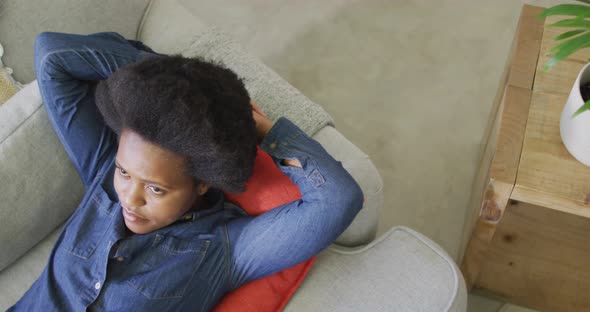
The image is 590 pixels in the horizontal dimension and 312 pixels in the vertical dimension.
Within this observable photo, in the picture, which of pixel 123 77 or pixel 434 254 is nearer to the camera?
pixel 123 77

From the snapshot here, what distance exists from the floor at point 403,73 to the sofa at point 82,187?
1.90 ft

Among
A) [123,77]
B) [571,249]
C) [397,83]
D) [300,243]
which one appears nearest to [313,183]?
[300,243]

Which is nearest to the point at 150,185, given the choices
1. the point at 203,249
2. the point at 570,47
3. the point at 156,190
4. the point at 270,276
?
the point at 156,190

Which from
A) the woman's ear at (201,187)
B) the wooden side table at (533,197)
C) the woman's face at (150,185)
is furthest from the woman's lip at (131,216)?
the wooden side table at (533,197)

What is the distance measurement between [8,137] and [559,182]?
3.61ft

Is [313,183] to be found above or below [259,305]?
above

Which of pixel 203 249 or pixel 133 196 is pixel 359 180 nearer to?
pixel 203 249

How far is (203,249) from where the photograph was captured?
1.09 meters

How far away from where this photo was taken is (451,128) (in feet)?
6.24

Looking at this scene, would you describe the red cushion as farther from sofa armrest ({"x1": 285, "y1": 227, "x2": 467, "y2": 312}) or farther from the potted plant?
the potted plant

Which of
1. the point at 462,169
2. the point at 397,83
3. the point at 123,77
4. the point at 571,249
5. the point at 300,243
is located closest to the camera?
the point at 123,77

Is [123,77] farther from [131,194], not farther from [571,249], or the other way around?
[571,249]

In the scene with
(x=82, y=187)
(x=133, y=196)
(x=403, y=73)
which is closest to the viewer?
(x=133, y=196)

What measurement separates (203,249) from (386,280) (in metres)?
0.36
